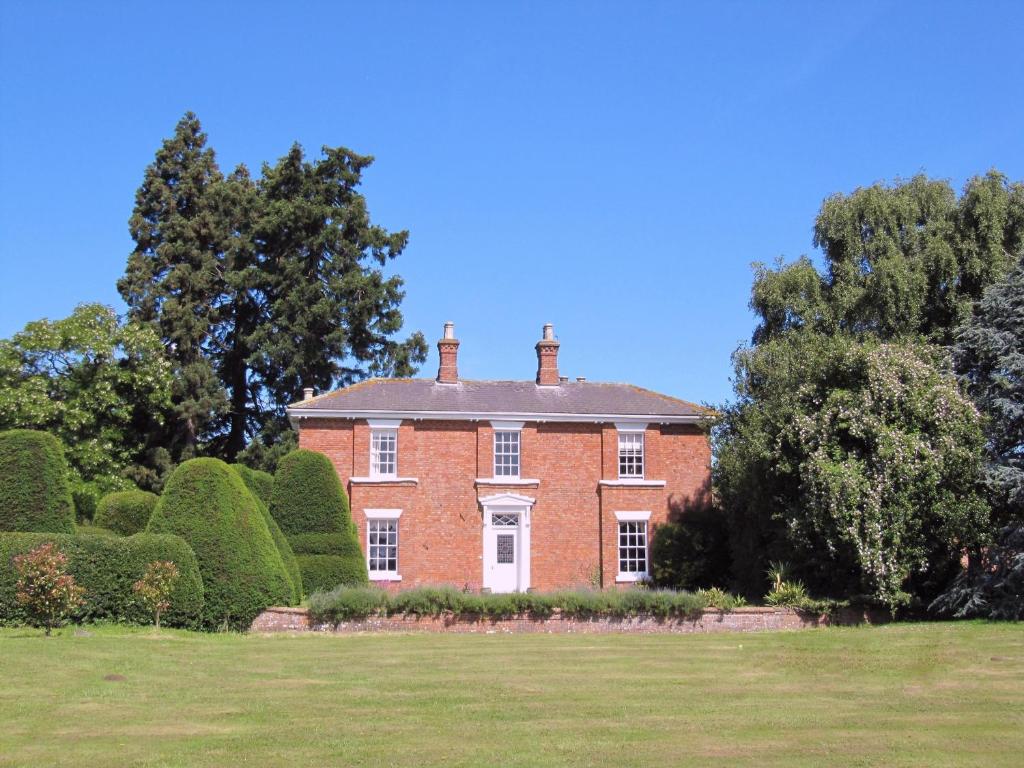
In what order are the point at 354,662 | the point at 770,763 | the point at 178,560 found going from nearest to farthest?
the point at 770,763, the point at 354,662, the point at 178,560

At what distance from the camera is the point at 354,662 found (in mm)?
18391

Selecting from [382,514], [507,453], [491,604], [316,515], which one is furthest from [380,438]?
[491,604]

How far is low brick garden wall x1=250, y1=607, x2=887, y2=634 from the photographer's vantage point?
24.1m

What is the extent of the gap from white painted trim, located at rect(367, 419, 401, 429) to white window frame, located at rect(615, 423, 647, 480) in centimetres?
773

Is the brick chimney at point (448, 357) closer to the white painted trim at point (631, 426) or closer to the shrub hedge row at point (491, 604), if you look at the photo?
the white painted trim at point (631, 426)

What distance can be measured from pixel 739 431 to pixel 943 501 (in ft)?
27.4

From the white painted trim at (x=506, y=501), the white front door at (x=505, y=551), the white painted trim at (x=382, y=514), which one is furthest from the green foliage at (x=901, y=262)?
the white painted trim at (x=382, y=514)

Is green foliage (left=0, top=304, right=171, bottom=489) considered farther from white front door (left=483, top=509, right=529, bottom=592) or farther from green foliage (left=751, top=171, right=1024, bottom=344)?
green foliage (left=751, top=171, right=1024, bottom=344)

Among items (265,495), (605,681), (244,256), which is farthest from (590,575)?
(244,256)

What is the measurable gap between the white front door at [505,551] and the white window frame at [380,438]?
11.8 feet

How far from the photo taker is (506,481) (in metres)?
35.8

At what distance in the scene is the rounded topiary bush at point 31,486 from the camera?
23.4 m

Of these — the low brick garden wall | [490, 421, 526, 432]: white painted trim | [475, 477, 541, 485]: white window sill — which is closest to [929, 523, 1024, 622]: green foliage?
the low brick garden wall

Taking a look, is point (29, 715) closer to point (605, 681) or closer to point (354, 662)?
point (354, 662)
